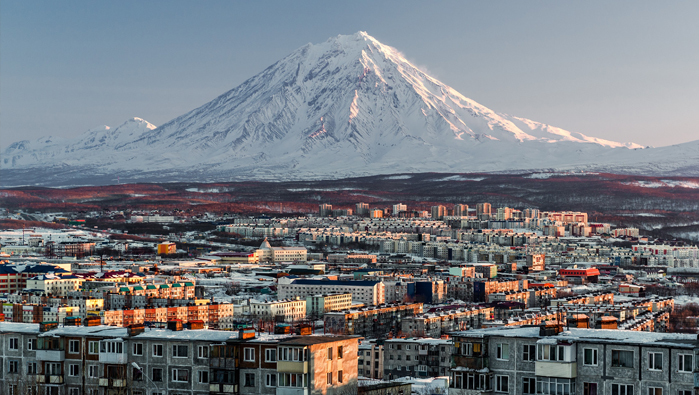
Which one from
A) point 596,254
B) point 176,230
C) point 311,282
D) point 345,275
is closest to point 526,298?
point 311,282

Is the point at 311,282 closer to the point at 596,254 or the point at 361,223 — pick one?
the point at 596,254

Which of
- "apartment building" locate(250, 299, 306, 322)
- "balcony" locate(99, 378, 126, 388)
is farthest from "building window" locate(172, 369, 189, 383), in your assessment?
"apartment building" locate(250, 299, 306, 322)

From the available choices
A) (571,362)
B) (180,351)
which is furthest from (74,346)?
(571,362)

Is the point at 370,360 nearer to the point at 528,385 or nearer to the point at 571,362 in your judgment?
the point at 528,385

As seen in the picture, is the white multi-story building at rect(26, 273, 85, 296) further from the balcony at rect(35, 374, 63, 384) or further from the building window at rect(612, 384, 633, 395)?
the building window at rect(612, 384, 633, 395)

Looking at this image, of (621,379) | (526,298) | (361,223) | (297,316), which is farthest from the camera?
(361,223)

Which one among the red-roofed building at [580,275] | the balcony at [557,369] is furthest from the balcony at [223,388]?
the red-roofed building at [580,275]

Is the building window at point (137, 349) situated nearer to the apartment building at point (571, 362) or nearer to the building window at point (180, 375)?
the building window at point (180, 375)
